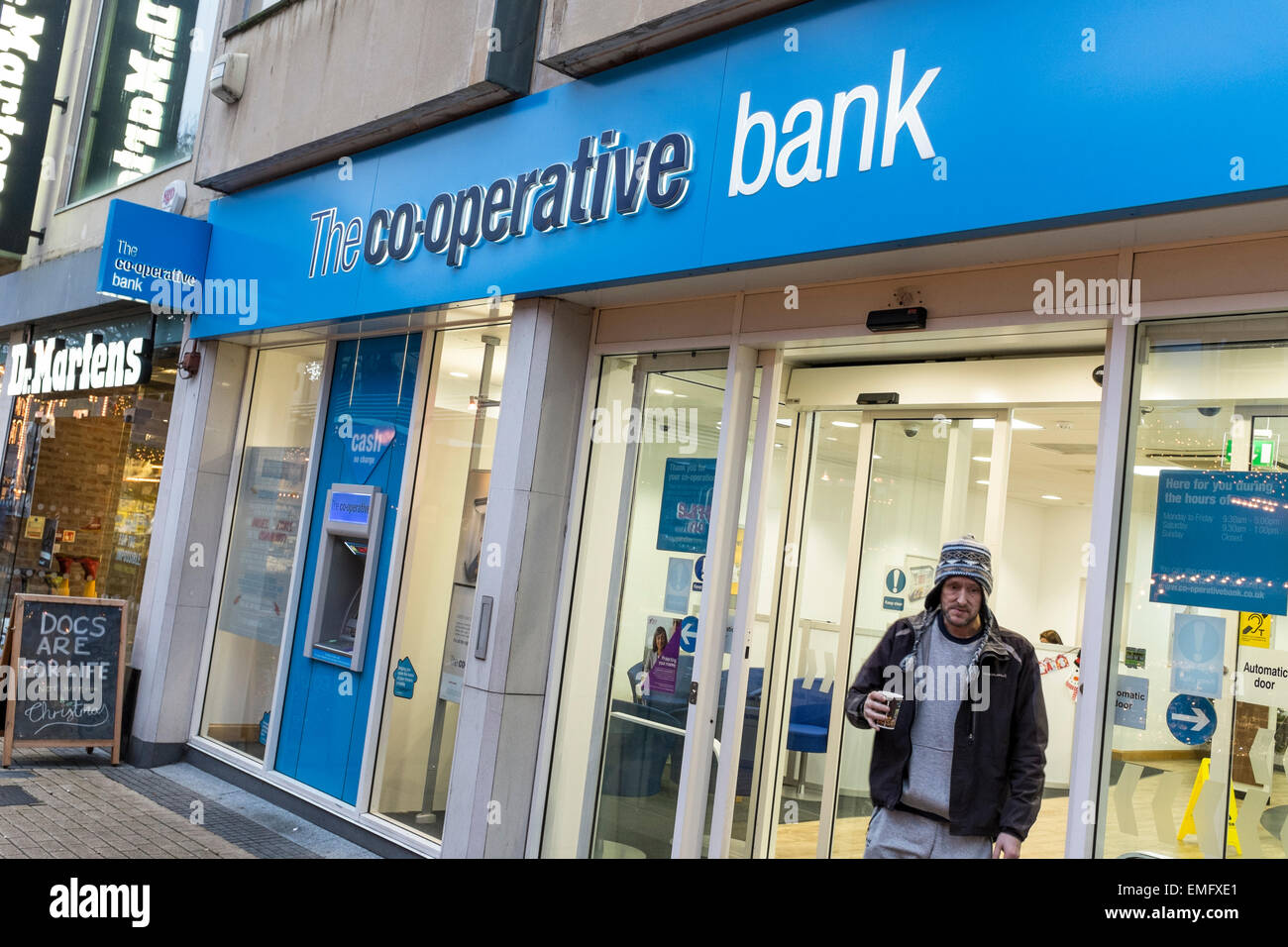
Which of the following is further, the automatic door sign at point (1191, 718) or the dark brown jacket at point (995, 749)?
the automatic door sign at point (1191, 718)

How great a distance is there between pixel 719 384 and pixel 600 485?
894 mm

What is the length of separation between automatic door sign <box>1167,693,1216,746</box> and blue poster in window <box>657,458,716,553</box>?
2257 millimetres

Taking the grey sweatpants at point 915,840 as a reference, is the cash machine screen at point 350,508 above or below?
above

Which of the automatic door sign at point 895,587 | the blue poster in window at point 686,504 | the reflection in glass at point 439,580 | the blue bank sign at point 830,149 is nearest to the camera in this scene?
the blue bank sign at point 830,149

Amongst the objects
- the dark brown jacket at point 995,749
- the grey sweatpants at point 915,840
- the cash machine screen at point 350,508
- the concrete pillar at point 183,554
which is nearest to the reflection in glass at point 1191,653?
the dark brown jacket at point 995,749

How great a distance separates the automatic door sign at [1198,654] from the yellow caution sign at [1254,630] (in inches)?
2.4

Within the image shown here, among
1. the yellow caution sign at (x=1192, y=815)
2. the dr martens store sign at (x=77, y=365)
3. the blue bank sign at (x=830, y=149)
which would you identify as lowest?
the yellow caution sign at (x=1192, y=815)

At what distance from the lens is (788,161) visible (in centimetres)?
468

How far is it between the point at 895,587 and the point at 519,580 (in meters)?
2.02

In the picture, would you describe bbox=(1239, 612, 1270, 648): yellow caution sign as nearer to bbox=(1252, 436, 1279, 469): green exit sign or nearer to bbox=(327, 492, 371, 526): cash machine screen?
bbox=(1252, 436, 1279, 469): green exit sign

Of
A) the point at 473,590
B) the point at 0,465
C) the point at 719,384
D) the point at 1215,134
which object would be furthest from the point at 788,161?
the point at 0,465

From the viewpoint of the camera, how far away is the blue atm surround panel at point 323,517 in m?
7.14

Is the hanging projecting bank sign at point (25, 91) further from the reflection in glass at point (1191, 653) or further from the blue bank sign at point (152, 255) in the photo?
the reflection in glass at point (1191, 653)
